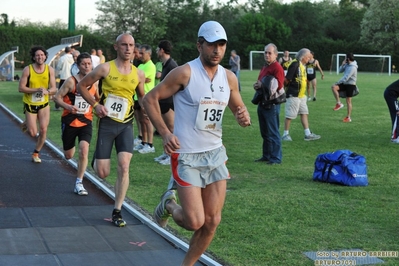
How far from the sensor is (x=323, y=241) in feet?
23.3

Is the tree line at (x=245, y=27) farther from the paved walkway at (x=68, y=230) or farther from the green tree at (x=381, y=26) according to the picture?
the paved walkway at (x=68, y=230)

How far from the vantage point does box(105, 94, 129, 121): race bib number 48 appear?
822cm

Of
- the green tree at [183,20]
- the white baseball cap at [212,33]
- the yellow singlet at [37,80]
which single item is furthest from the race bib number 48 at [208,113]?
the green tree at [183,20]

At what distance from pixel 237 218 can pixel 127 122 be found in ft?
5.84

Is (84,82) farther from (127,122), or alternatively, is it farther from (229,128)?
(229,128)

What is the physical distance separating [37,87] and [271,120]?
4.31 m

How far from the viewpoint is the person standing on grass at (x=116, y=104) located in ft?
26.8

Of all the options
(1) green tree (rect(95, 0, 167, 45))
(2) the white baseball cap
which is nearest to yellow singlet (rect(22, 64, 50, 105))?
(2) the white baseball cap

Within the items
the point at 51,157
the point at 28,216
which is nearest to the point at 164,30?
the point at 51,157

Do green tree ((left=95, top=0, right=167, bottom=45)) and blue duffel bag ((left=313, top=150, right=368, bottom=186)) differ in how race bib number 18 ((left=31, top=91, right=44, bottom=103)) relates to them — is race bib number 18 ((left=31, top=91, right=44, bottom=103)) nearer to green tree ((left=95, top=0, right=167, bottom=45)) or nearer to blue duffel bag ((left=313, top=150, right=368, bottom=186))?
blue duffel bag ((left=313, top=150, right=368, bottom=186))

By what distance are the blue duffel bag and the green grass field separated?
0.15 m

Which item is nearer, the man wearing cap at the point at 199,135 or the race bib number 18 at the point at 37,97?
the man wearing cap at the point at 199,135

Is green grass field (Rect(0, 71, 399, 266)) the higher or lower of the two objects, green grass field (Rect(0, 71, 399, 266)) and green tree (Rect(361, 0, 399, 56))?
the lower

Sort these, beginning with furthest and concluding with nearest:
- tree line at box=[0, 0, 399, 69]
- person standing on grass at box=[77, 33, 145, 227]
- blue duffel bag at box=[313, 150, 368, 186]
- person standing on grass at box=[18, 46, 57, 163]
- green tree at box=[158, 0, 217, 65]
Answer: green tree at box=[158, 0, 217, 65], tree line at box=[0, 0, 399, 69], person standing on grass at box=[18, 46, 57, 163], blue duffel bag at box=[313, 150, 368, 186], person standing on grass at box=[77, 33, 145, 227]
